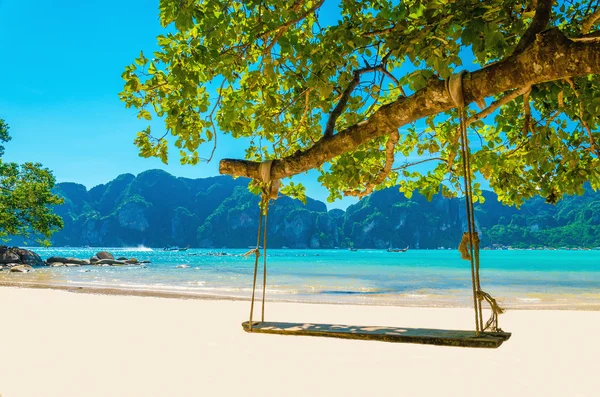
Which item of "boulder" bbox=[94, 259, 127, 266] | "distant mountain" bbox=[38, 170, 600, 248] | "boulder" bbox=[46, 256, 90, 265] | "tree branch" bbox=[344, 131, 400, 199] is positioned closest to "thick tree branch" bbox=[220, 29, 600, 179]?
"tree branch" bbox=[344, 131, 400, 199]

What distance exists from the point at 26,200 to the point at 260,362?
23.3m

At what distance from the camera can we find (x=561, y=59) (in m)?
2.33

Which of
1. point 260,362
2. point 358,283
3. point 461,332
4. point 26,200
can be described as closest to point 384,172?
point 260,362

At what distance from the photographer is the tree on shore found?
23578 mm

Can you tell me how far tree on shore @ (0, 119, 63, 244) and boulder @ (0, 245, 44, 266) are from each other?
7243 millimetres

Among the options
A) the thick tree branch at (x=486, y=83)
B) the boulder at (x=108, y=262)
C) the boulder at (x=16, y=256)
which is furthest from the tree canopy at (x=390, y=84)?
the boulder at (x=108, y=262)

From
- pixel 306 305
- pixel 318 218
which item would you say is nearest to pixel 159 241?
pixel 318 218

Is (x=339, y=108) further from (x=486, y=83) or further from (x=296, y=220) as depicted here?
(x=296, y=220)

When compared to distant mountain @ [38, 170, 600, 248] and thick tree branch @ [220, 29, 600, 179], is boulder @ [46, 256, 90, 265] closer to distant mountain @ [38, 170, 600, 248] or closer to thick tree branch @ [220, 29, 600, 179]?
thick tree branch @ [220, 29, 600, 179]

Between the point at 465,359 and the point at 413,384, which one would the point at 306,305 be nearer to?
the point at 465,359

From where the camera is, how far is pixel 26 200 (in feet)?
77.5

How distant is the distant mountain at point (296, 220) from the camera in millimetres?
129125

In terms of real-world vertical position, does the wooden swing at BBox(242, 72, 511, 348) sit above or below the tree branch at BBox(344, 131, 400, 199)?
below

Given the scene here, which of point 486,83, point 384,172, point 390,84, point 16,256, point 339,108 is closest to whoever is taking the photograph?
point 486,83
